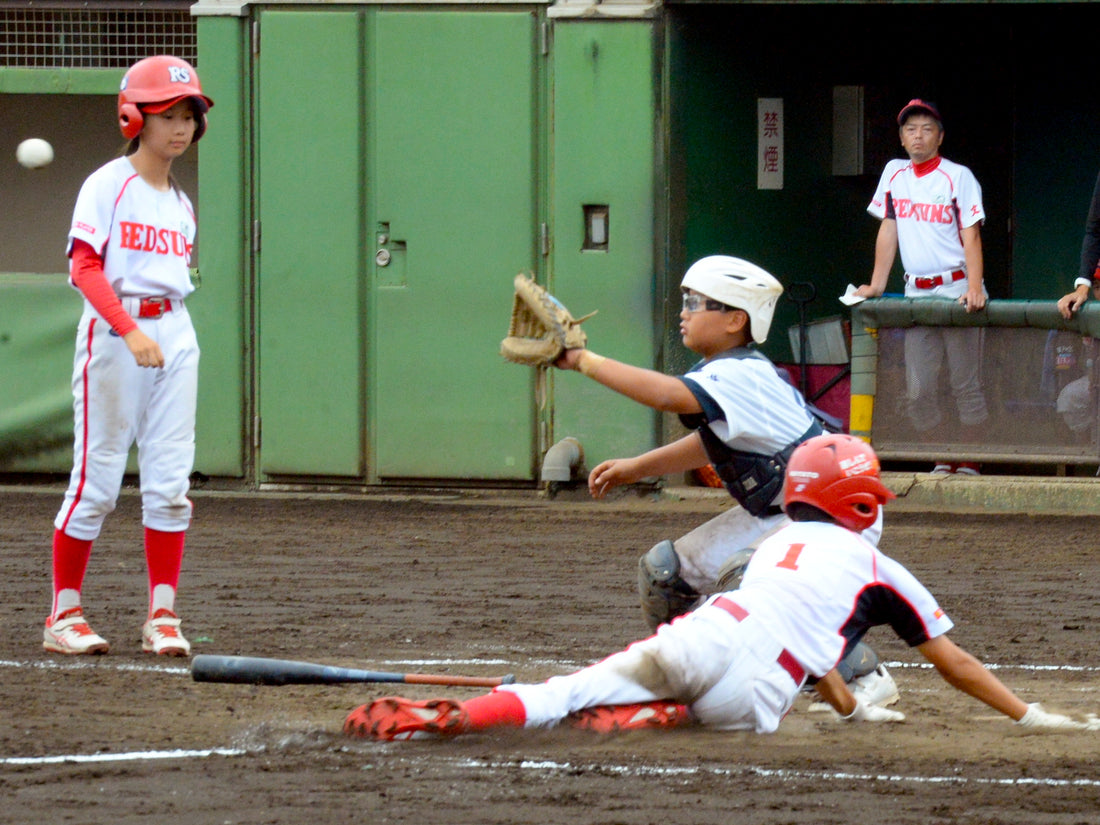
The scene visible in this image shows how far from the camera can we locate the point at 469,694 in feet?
16.0

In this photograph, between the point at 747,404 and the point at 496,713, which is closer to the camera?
the point at 496,713

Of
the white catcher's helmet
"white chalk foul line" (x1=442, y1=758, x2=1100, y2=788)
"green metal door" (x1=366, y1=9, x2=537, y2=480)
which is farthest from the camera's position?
"green metal door" (x1=366, y1=9, x2=537, y2=480)

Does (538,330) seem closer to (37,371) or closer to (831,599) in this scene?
(831,599)

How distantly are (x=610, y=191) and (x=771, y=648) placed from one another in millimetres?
6206

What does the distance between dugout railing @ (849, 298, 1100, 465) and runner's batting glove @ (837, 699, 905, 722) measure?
5189 mm

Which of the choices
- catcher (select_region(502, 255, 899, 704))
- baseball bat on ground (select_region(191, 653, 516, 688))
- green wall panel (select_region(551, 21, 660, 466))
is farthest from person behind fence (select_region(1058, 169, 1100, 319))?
baseball bat on ground (select_region(191, 653, 516, 688))

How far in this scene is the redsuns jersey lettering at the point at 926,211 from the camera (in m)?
9.55

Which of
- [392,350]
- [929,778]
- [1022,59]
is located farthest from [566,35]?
[929,778]

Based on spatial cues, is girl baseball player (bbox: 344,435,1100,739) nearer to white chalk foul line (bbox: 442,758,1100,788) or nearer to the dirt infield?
the dirt infield

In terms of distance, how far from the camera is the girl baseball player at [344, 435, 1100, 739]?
13.6 feet

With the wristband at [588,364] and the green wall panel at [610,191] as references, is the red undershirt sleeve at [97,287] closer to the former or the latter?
the wristband at [588,364]

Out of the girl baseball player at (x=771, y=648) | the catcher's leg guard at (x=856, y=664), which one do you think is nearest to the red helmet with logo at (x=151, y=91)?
the girl baseball player at (x=771, y=648)

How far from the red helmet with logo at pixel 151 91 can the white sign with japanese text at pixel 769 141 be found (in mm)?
6437

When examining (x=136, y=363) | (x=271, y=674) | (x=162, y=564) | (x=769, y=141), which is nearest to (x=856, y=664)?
(x=271, y=674)
